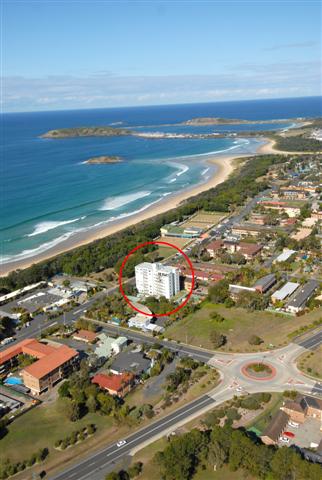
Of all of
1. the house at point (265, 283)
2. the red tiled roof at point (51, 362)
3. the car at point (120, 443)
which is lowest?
Result: the car at point (120, 443)

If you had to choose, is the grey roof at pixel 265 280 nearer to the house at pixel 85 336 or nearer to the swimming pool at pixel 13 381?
the house at pixel 85 336

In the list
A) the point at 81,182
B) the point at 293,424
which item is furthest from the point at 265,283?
the point at 81,182

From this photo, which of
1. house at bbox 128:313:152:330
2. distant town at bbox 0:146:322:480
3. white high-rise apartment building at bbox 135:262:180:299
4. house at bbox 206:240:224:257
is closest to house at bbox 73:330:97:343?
distant town at bbox 0:146:322:480

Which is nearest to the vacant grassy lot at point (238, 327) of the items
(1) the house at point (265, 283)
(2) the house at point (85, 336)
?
(1) the house at point (265, 283)

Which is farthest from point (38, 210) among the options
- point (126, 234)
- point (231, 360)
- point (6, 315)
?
point (231, 360)

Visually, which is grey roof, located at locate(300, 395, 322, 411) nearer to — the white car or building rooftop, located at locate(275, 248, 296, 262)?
the white car

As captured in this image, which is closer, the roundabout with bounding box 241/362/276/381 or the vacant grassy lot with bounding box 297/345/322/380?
Result: the roundabout with bounding box 241/362/276/381
